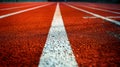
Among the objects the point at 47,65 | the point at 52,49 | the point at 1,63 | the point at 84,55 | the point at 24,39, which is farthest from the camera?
the point at 24,39

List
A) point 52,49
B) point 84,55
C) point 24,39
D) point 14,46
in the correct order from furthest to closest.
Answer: point 24,39, point 14,46, point 52,49, point 84,55

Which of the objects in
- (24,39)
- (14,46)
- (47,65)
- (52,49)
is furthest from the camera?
(24,39)

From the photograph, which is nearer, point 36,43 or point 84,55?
point 84,55

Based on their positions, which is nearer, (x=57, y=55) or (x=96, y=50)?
(x=57, y=55)

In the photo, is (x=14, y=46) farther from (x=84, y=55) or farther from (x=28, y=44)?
(x=84, y=55)

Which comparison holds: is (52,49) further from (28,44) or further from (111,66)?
(111,66)

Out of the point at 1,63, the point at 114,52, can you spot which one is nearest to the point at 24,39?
the point at 1,63

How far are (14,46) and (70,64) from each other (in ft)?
2.88

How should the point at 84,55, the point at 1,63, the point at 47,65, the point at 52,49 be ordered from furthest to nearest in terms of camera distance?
the point at 52,49 → the point at 84,55 → the point at 1,63 → the point at 47,65

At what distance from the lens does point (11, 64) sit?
1.56 m

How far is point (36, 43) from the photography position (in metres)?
2.23

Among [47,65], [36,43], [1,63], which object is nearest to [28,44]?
[36,43]

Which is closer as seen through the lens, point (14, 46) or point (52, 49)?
point (52, 49)

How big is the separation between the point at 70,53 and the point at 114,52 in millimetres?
486
